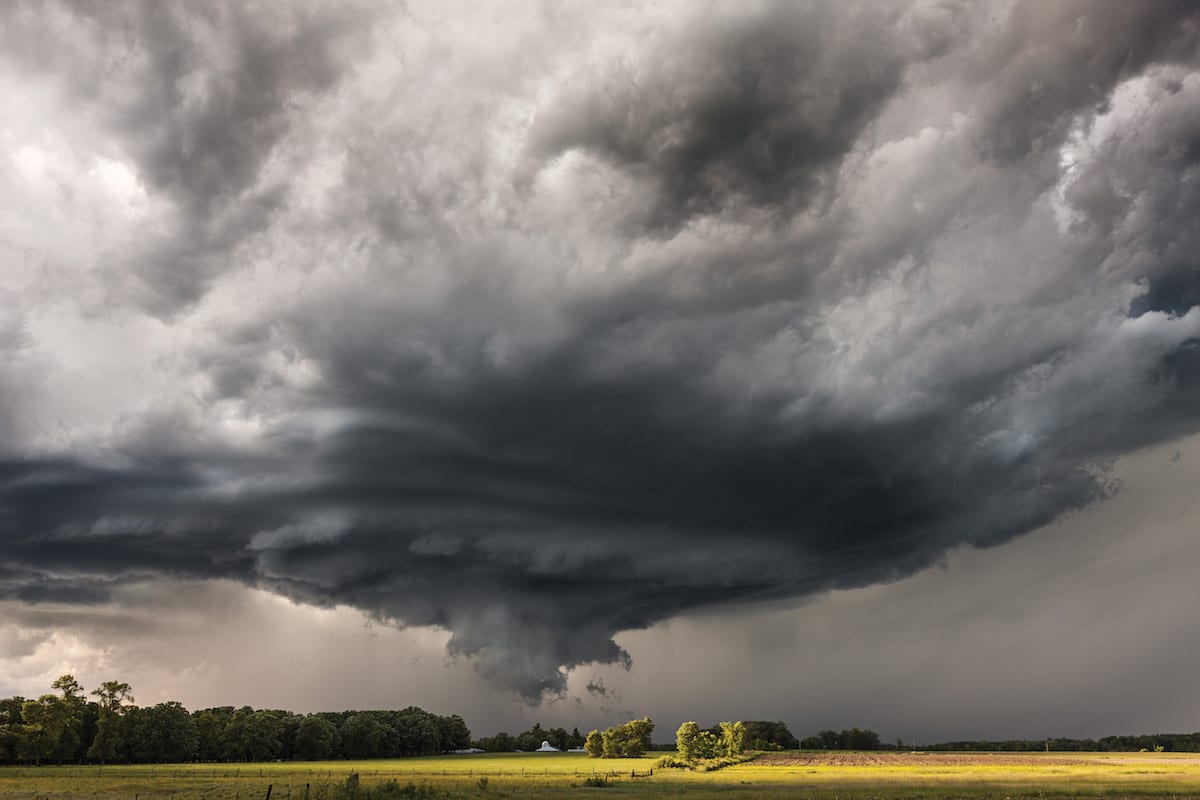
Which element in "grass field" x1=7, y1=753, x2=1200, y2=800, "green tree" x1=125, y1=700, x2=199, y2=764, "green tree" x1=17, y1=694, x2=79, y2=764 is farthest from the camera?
"green tree" x1=125, y1=700, x2=199, y2=764

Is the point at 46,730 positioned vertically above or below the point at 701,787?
above

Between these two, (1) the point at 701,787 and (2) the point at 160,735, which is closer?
(1) the point at 701,787

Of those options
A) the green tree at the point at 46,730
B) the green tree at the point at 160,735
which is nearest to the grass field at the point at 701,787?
the green tree at the point at 46,730

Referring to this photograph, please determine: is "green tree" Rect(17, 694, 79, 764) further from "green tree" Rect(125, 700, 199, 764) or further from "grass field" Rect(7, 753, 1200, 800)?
"grass field" Rect(7, 753, 1200, 800)

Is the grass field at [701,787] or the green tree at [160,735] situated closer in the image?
the grass field at [701,787]

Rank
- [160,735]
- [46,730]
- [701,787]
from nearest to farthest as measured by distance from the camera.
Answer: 1. [701,787]
2. [46,730]
3. [160,735]

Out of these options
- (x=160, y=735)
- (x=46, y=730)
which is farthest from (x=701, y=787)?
(x=46, y=730)

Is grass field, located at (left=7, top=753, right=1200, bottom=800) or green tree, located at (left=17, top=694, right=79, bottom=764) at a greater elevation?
green tree, located at (left=17, top=694, right=79, bottom=764)

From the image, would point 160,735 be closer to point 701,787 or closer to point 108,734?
point 108,734

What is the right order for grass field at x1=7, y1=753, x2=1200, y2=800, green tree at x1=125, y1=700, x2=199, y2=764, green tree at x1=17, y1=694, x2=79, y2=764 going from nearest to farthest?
grass field at x1=7, y1=753, x2=1200, y2=800 < green tree at x1=17, y1=694, x2=79, y2=764 < green tree at x1=125, y1=700, x2=199, y2=764

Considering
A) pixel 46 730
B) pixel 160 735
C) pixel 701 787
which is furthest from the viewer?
pixel 160 735

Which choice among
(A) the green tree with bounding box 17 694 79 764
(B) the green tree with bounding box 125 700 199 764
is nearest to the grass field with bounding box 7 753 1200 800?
(A) the green tree with bounding box 17 694 79 764

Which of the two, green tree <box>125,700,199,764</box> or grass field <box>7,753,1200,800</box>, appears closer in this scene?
grass field <box>7,753,1200,800</box>

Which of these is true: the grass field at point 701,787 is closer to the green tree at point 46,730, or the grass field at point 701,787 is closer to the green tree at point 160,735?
the green tree at point 46,730
